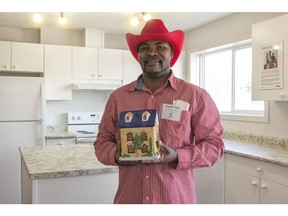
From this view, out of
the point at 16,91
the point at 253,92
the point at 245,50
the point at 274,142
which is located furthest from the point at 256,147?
the point at 16,91

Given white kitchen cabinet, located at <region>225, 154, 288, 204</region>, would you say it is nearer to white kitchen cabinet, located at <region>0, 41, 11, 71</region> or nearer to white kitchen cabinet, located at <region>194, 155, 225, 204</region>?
white kitchen cabinet, located at <region>194, 155, 225, 204</region>

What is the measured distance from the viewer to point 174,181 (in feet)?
4.14

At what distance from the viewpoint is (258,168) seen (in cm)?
Result: 248

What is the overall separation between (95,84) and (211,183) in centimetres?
203

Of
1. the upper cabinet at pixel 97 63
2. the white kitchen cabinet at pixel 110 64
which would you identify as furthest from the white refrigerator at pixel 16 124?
the white kitchen cabinet at pixel 110 64

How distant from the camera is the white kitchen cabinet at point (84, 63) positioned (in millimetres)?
4234

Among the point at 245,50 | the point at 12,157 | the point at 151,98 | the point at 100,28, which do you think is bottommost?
the point at 12,157

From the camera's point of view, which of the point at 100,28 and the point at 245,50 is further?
the point at 100,28

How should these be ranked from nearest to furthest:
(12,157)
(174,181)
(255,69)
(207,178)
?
(174,181)
(255,69)
(207,178)
(12,157)

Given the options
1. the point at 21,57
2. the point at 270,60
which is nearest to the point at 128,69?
the point at 21,57

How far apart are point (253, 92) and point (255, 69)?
0.21 m

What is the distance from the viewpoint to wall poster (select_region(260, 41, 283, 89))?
8.55 ft

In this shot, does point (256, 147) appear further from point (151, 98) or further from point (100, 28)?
point (100, 28)

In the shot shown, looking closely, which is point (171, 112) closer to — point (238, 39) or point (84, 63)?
point (238, 39)
